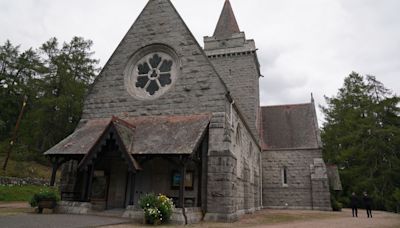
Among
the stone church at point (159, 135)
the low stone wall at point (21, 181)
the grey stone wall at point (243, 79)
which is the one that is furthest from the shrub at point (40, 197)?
the grey stone wall at point (243, 79)

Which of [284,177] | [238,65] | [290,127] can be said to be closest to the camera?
[284,177]

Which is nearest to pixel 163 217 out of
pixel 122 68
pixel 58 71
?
pixel 122 68

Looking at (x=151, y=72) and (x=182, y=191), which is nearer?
(x=182, y=191)

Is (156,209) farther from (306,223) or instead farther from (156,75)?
(156,75)

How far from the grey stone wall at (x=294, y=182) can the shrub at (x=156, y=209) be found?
1699 centimetres

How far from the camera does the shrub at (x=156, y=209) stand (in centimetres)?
914

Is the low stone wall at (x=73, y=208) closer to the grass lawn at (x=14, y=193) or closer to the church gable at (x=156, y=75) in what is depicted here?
the church gable at (x=156, y=75)

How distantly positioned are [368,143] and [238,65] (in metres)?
14.5

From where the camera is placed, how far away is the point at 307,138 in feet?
85.6

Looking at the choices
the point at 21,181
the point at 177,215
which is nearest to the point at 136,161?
the point at 177,215

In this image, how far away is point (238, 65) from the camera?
1041 inches

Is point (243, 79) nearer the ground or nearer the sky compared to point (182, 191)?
nearer the sky

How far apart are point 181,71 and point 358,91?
2765 centimetres

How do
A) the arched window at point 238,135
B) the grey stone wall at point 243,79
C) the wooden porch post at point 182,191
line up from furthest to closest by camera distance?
1. the grey stone wall at point 243,79
2. the arched window at point 238,135
3. the wooden porch post at point 182,191
